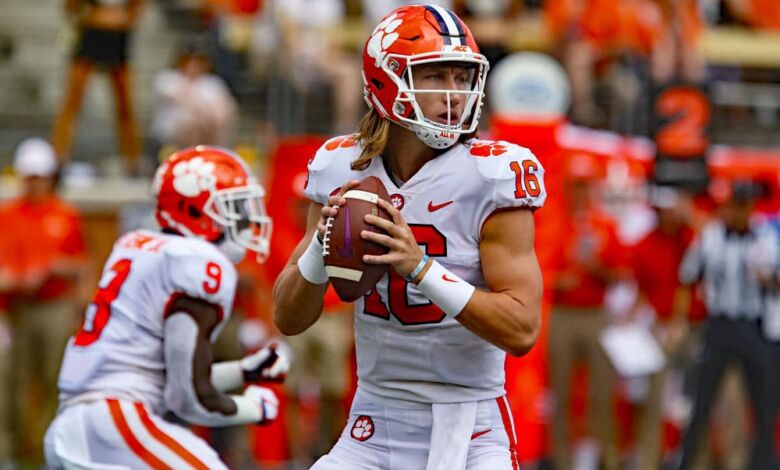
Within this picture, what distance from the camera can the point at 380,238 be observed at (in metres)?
3.61

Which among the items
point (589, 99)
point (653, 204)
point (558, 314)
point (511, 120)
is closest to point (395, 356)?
point (511, 120)

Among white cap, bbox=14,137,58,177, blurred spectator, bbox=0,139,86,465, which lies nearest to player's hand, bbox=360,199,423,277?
blurred spectator, bbox=0,139,86,465

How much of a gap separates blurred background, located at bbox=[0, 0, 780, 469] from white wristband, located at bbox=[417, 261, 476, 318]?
4.46 meters

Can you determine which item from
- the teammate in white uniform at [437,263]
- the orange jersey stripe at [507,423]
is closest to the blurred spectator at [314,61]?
the teammate in white uniform at [437,263]

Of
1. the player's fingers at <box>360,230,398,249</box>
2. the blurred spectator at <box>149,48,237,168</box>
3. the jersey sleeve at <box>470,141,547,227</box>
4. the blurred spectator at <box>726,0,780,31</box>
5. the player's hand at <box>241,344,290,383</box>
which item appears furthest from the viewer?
the blurred spectator at <box>726,0,780,31</box>

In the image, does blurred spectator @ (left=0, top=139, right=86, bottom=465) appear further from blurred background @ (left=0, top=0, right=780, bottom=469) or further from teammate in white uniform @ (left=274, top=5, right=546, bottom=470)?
teammate in white uniform @ (left=274, top=5, right=546, bottom=470)

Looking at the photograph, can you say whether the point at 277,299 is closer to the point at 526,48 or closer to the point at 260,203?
the point at 260,203

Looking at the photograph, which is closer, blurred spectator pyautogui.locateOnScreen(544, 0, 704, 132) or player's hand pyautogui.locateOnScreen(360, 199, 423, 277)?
player's hand pyautogui.locateOnScreen(360, 199, 423, 277)

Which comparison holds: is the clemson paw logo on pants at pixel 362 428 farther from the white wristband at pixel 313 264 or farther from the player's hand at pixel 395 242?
the player's hand at pixel 395 242

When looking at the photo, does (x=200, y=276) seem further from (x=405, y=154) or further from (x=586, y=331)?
(x=586, y=331)

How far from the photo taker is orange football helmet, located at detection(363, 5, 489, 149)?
12.8 ft

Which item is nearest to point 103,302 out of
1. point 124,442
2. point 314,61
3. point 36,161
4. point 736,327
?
point 124,442

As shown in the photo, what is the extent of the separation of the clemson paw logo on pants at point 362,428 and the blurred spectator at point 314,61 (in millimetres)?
→ 7263

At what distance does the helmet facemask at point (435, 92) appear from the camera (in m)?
3.87
